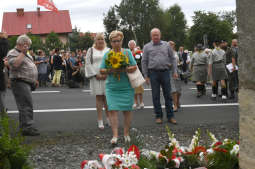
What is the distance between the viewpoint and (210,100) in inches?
443

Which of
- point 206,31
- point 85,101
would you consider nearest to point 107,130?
point 85,101

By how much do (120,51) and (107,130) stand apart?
5.91ft

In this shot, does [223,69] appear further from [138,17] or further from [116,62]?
[138,17]

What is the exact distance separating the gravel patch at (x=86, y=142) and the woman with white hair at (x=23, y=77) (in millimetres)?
398

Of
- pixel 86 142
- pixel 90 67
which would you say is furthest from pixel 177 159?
pixel 90 67

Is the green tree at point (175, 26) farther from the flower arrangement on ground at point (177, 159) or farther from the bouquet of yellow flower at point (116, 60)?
the flower arrangement on ground at point (177, 159)

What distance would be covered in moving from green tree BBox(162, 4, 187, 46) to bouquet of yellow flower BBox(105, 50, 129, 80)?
68.9 m

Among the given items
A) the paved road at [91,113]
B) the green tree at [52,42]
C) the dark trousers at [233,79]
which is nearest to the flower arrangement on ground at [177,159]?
the paved road at [91,113]

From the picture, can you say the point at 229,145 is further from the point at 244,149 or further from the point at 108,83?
the point at 108,83

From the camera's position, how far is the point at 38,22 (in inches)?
2894

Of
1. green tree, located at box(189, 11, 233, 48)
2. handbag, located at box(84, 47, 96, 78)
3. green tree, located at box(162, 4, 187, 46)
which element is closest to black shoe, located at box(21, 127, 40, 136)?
handbag, located at box(84, 47, 96, 78)

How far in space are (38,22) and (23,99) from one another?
69.6 metres

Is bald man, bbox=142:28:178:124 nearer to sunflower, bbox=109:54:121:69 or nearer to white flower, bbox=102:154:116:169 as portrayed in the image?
sunflower, bbox=109:54:121:69

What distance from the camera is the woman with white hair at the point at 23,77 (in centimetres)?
665
